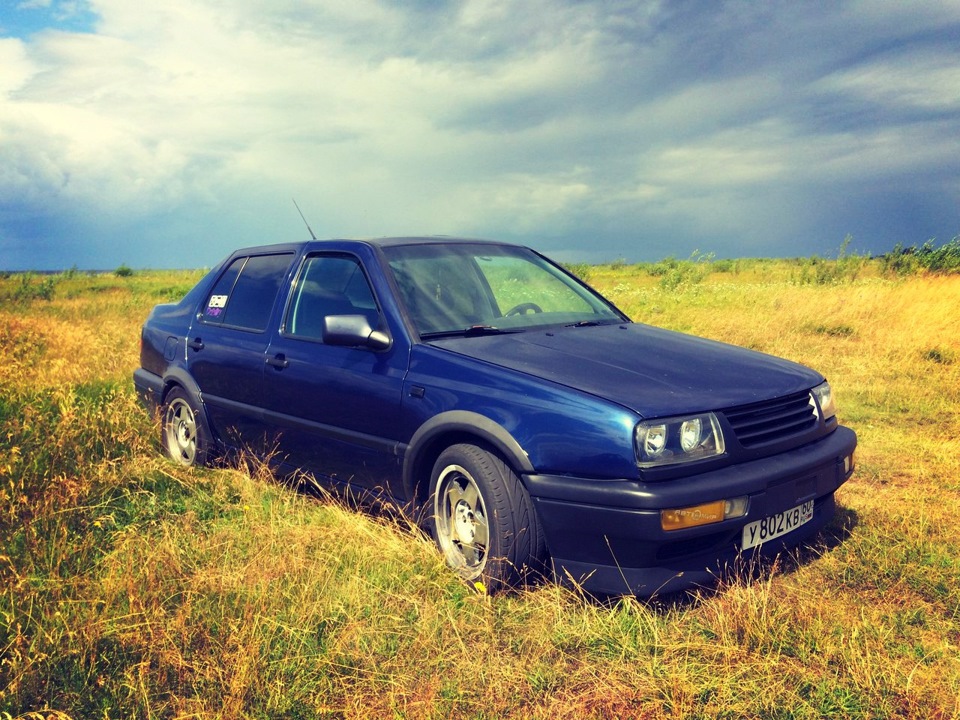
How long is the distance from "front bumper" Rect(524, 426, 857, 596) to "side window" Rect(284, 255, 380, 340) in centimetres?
154

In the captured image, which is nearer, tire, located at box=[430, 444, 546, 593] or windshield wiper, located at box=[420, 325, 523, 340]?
tire, located at box=[430, 444, 546, 593]

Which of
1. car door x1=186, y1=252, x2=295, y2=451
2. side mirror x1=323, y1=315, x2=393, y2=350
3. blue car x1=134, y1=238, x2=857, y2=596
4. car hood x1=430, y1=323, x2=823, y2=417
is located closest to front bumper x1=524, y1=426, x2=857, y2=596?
blue car x1=134, y1=238, x2=857, y2=596

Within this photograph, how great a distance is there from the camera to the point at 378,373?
3.83 meters

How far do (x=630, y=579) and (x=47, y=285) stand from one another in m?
27.0

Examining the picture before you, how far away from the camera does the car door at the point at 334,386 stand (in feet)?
12.5

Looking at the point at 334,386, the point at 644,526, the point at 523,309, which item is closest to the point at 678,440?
the point at 644,526

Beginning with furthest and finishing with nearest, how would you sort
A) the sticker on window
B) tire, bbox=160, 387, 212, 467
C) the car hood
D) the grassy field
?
the sticker on window, tire, bbox=160, 387, 212, 467, the car hood, the grassy field

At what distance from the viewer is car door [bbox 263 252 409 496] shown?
380cm

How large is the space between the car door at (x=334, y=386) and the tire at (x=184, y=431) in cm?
93

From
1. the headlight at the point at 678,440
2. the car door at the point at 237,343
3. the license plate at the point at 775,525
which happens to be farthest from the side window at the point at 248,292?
the license plate at the point at 775,525

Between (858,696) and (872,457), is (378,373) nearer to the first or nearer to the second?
(858,696)

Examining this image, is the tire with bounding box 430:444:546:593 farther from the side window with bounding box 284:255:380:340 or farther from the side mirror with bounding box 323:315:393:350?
the side window with bounding box 284:255:380:340

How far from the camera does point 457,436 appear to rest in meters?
3.48

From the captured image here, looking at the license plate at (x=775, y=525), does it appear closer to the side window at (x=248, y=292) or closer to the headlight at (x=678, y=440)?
the headlight at (x=678, y=440)
